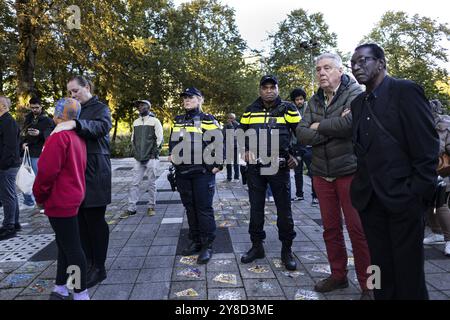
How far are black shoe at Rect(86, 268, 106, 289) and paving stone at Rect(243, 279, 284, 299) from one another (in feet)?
4.69

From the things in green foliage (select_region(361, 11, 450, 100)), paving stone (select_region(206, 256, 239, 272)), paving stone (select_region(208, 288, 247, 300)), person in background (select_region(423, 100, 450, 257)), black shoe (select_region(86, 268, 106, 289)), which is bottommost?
paving stone (select_region(206, 256, 239, 272))

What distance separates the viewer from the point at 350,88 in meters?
3.04

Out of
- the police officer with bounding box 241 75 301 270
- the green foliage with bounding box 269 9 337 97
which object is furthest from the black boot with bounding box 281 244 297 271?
the green foliage with bounding box 269 9 337 97

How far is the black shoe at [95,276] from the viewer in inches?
130

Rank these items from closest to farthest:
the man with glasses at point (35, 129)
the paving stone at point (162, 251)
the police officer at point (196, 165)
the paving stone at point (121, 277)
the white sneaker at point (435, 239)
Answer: the paving stone at point (121, 277) < the police officer at point (196, 165) < the paving stone at point (162, 251) < the white sneaker at point (435, 239) < the man with glasses at point (35, 129)

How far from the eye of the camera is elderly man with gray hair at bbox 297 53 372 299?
295cm

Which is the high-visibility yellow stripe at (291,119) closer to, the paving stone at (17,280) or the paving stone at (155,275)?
the paving stone at (155,275)

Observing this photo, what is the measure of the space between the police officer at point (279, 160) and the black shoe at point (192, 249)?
67 centimetres

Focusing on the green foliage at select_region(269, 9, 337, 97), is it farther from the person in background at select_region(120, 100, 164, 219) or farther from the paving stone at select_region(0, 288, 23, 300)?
the paving stone at select_region(0, 288, 23, 300)

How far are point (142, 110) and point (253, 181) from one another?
3362 millimetres

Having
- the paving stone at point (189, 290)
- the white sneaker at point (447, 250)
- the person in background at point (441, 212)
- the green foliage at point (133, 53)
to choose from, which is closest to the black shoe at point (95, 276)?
the paving stone at point (189, 290)

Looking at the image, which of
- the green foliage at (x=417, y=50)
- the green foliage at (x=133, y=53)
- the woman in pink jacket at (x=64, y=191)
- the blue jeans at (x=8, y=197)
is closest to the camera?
the woman in pink jacket at (x=64, y=191)

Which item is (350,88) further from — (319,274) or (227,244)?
(227,244)

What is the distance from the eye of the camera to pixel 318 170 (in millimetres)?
3209
